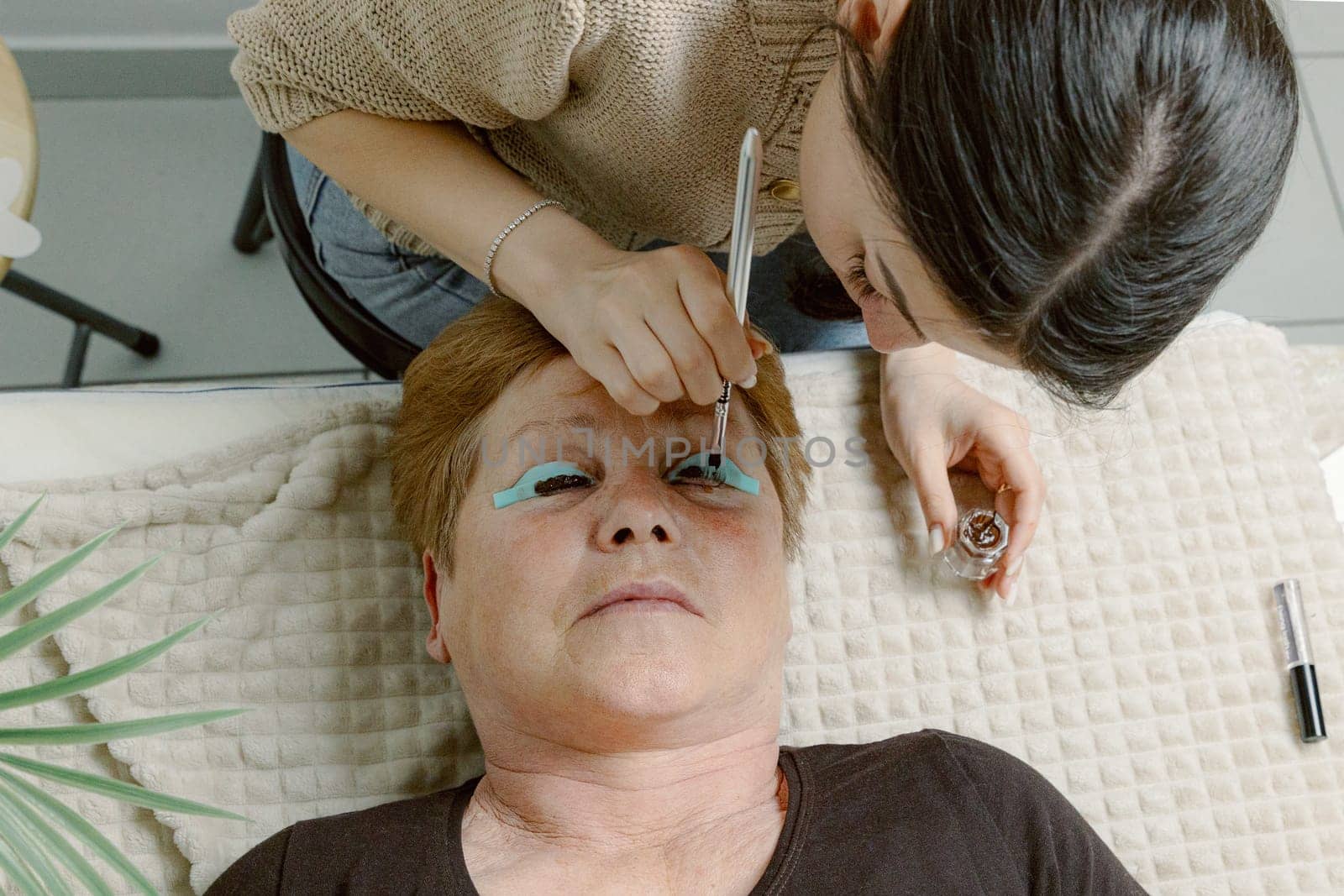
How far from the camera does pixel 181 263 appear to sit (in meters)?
1.92

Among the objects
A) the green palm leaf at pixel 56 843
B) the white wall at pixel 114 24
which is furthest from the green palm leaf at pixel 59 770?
the white wall at pixel 114 24

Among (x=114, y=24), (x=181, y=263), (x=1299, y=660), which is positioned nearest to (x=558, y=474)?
(x=1299, y=660)

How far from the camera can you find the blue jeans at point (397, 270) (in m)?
1.19

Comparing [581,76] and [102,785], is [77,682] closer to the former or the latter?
[102,785]

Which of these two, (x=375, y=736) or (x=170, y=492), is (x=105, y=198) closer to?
(x=170, y=492)

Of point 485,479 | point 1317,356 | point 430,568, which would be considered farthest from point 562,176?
point 1317,356

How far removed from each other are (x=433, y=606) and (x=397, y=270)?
1.30 ft

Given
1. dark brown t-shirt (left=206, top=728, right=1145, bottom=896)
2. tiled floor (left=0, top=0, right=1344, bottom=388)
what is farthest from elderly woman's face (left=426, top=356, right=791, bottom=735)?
tiled floor (left=0, top=0, right=1344, bottom=388)

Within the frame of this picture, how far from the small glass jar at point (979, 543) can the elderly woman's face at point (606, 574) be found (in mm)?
298

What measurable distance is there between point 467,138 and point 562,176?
0.41 ft

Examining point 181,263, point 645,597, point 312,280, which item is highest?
point 312,280

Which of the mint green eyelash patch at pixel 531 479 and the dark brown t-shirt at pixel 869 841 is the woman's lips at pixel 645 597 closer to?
the mint green eyelash patch at pixel 531 479

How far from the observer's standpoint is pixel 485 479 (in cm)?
102

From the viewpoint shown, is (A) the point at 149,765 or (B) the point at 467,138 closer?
(B) the point at 467,138
